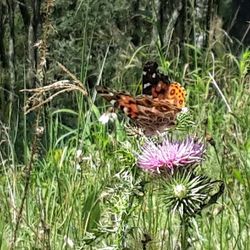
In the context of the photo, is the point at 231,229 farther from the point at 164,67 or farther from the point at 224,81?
the point at 224,81

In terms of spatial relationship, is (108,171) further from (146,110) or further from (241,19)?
(241,19)

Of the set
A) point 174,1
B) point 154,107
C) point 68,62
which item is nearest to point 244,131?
point 154,107

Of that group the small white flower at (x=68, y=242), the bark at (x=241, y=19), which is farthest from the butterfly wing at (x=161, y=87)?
the bark at (x=241, y=19)

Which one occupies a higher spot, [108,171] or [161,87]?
[161,87]

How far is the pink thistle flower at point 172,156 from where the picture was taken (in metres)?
1.62

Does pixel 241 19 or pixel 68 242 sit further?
pixel 241 19

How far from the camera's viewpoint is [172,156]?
162 cm

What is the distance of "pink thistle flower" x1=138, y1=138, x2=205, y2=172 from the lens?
1.62m

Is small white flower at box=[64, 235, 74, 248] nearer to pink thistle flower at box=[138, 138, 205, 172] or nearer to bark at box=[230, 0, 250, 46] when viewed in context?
pink thistle flower at box=[138, 138, 205, 172]

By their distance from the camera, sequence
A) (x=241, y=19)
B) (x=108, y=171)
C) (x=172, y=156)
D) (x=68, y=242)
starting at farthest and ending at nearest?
(x=241, y=19) → (x=108, y=171) → (x=68, y=242) → (x=172, y=156)

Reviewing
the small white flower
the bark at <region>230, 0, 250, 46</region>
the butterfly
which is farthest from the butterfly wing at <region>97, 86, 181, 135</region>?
the bark at <region>230, 0, 250, 46</region>

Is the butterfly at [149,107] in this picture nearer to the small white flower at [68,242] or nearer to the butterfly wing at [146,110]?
the butterfly wing at [146,110]

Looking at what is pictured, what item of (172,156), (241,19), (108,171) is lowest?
(241,19)

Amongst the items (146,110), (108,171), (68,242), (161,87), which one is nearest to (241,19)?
(108,171)
